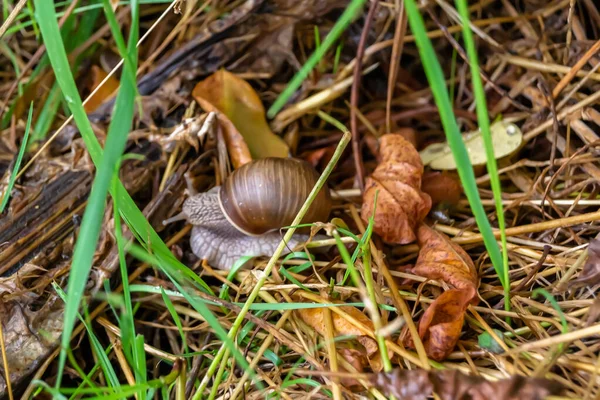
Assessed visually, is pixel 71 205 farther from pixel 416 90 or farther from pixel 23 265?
pixel 416 90

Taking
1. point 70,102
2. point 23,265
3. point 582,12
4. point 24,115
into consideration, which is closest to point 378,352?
point 70,102

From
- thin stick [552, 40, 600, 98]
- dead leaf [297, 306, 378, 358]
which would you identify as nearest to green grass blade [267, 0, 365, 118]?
dead leaf [297, 306, 378, 358]

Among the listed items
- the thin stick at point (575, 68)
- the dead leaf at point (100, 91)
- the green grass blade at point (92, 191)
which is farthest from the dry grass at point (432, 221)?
the green grass blade at point (92, 191)

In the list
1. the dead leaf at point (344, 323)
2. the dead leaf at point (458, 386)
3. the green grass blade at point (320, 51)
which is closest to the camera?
the green grass blade at point (320, 51)

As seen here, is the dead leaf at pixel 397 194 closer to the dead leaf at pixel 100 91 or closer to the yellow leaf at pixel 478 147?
the yellow leaf at pixel 478 147

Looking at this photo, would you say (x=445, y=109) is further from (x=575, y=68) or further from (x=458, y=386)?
(x=575, y=68)

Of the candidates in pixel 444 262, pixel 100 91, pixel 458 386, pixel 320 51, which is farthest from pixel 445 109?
pixel 100 91
